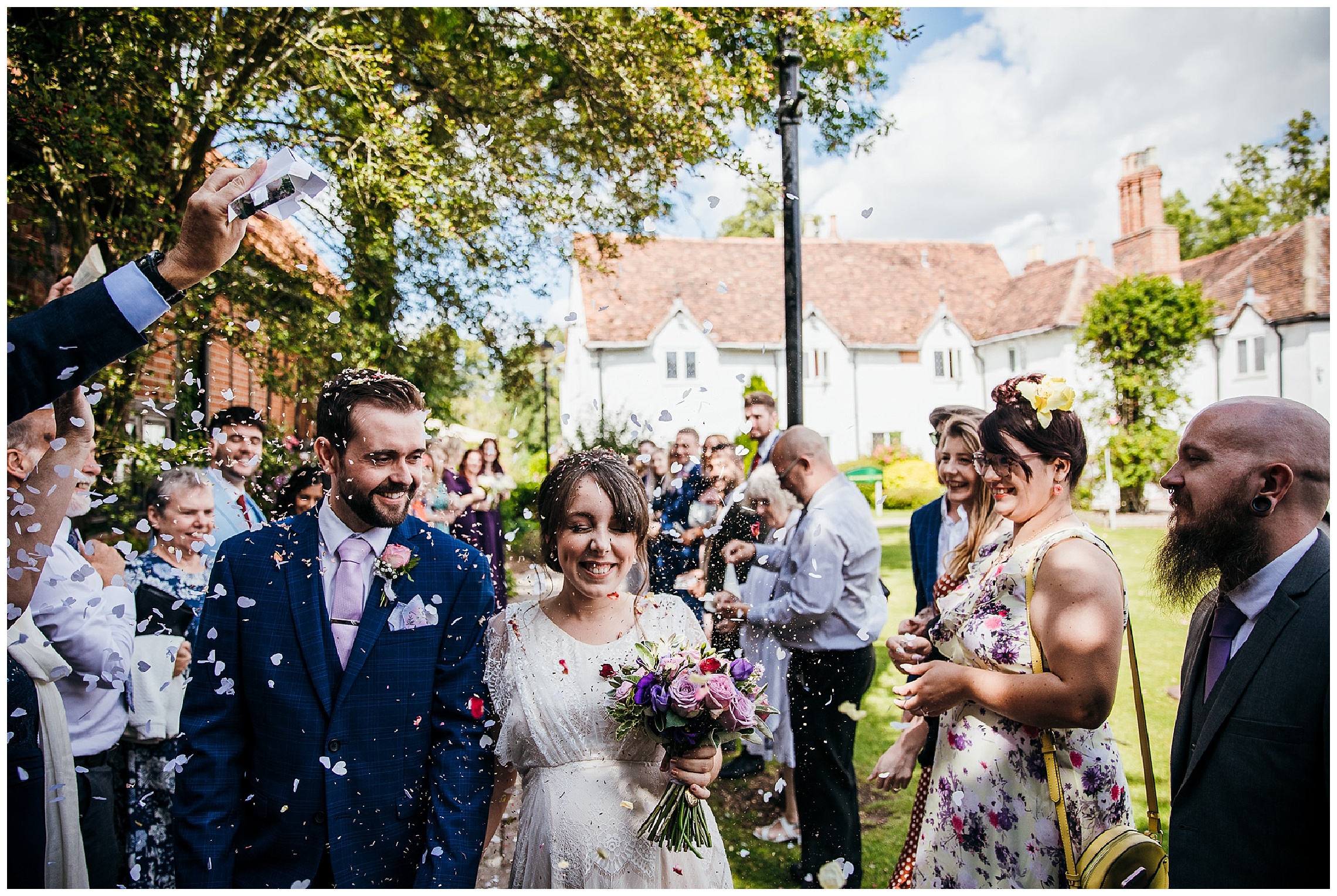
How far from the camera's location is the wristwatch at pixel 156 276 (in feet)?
6.09

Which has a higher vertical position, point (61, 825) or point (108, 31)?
point (108, 31)

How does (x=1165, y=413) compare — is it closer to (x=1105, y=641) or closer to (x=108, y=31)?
(x=1105, y=641)

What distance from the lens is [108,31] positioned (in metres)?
4.58

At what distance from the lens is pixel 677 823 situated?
2148 mm

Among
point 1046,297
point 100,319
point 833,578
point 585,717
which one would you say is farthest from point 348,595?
point 1046,297

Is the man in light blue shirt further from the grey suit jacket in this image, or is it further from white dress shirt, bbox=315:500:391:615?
the grey suit jacket

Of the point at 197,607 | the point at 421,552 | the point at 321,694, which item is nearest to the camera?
the point at 321,694

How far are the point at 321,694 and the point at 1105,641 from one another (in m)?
2.17

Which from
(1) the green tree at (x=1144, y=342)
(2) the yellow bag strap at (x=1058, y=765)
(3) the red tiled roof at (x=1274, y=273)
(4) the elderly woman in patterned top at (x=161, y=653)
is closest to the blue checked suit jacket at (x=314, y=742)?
(4) the elderly woman in patterned top at (x=161, y=653)

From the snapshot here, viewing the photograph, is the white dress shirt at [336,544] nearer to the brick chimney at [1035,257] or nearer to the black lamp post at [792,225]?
the black lamp post at [792,225]

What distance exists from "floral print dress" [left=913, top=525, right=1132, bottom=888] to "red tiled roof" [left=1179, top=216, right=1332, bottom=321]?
25.8 meters

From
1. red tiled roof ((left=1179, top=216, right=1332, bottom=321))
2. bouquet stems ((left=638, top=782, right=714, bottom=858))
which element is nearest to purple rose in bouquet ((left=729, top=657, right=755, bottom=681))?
bouquet stems ((left=638, top=782, right=714, bottom=858))

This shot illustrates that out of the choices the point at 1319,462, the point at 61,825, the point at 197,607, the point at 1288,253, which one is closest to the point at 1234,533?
the point at 1319,462

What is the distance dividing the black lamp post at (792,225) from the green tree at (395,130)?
0.46 meters
